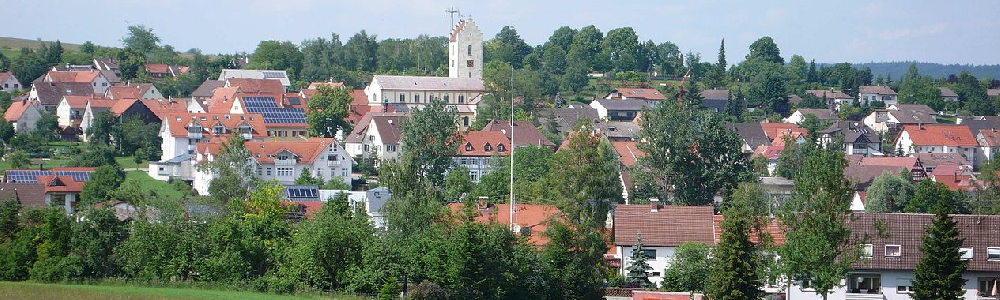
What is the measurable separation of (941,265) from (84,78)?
75301 millimetres

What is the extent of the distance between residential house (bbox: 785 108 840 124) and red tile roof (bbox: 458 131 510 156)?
3578 centimetres

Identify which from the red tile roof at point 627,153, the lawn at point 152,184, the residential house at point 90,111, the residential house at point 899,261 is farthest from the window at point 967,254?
the residential house at point 90,111

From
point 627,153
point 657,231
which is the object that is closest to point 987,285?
point 657,231

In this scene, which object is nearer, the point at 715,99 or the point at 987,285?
the point at 987,285

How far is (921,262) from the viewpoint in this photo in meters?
32.6

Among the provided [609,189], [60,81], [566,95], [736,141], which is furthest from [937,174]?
[60,81]

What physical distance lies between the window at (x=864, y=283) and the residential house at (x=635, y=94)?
201 ft

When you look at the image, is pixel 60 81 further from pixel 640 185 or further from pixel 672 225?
pixel 672 225

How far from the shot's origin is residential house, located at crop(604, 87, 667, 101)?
318 ft

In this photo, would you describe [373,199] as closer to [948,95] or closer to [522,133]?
[522,133]

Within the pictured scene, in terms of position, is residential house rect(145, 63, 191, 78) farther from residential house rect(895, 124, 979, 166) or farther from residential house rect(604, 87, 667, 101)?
residential house rect(895, 124, 979, 166)

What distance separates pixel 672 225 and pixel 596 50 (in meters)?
88.8

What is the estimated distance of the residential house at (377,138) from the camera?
68.0 metres

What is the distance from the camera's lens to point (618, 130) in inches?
3179
